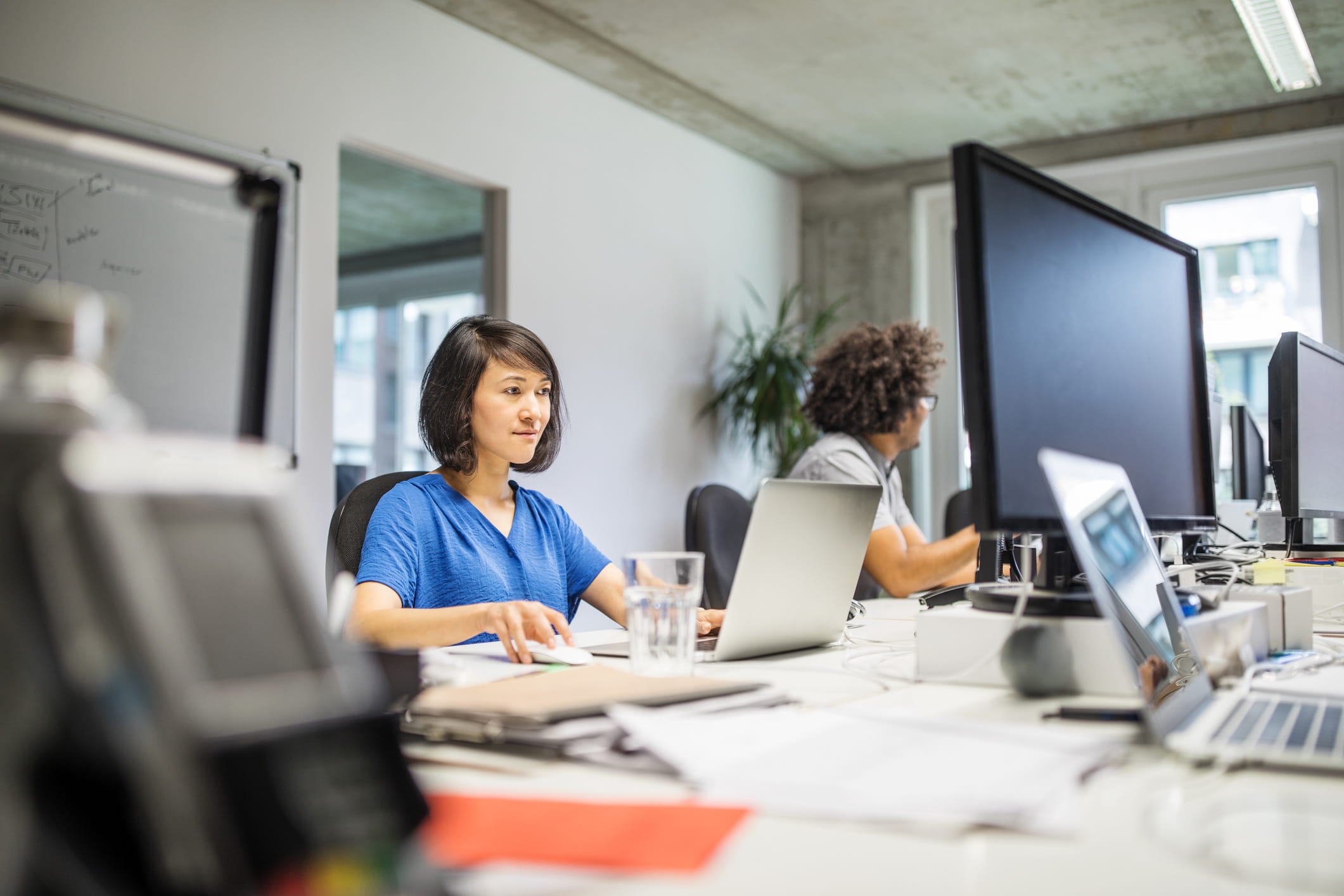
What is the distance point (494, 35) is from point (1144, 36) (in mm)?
2517

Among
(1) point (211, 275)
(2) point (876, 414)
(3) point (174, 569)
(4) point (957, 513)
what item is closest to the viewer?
(3) point (174, 569)

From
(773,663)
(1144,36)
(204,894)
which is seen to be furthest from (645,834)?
(1144,36)

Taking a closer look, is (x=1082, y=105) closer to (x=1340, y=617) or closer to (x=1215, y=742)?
(x=1340, y=617)

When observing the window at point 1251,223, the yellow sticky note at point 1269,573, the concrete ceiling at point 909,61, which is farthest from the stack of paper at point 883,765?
the window at point 1251,223

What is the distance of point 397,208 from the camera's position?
6223 millimetres

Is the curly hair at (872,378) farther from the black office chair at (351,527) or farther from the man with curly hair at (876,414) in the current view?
the black office chair at (351,527)

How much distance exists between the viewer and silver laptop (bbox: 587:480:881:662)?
122 centimetres

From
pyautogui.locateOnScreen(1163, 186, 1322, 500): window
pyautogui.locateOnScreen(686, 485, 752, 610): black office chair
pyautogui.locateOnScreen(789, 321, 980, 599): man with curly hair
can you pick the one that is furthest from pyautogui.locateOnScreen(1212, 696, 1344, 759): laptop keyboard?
pyautogui.locateOnScreen(1163, 186, 1322, 500): window

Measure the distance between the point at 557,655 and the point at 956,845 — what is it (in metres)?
0.63

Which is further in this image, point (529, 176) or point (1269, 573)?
point (529, 176)

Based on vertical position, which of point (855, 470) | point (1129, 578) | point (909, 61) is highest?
point (909, 61)

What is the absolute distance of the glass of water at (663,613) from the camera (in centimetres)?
112

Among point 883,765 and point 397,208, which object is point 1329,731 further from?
point 397,208

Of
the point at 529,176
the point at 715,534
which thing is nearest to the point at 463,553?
the point at 715,534
